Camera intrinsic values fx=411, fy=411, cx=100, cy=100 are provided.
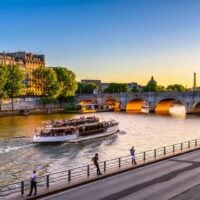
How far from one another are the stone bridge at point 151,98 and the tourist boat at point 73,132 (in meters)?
71.0

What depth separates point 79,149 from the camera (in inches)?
2392

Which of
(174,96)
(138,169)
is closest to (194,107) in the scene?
(174,96)

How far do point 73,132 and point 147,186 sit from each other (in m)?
43.8

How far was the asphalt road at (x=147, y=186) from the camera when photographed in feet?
83.5

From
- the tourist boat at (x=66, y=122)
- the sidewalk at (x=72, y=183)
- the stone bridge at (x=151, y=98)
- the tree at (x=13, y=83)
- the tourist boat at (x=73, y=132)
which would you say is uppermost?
the tree at (x=13, y=83)

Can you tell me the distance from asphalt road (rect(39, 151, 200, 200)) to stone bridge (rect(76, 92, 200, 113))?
11292 cm

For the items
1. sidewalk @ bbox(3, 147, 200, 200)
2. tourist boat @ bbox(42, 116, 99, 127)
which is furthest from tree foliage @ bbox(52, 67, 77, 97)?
sidewalk @ bbox(3, 147, 200, 200)

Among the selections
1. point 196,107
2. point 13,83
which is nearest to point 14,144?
point 13,83

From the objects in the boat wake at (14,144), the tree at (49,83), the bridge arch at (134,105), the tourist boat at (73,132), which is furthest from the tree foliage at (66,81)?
the boat wake at (14,144)

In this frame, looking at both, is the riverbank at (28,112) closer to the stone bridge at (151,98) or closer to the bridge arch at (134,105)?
the stone bridge at (151,98)

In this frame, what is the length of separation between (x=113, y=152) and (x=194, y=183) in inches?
1129

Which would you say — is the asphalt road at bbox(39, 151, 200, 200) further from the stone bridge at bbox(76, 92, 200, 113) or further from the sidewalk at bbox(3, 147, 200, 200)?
the stone bridge at bbox(76, 92, 200, 113)

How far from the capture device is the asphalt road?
25438mm

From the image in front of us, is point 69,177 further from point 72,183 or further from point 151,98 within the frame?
point 151,98
